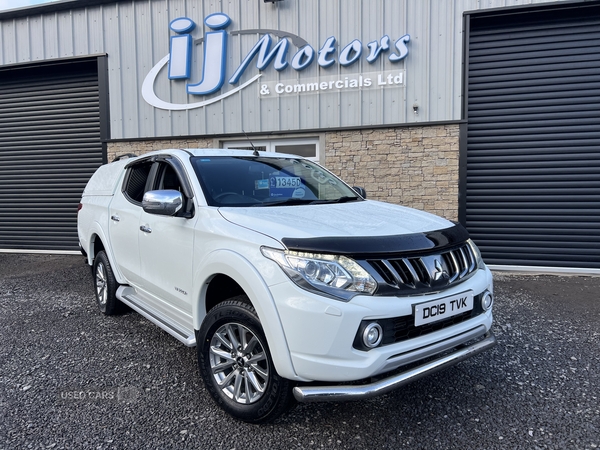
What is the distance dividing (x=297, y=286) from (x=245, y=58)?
22.5ft

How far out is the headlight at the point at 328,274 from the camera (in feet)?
7.09

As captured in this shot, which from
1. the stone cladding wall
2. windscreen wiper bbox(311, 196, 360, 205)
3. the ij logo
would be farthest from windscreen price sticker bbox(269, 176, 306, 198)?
A: the ij logo

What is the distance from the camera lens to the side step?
115 inches

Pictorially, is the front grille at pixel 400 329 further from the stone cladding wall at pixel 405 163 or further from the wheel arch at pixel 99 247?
the stone cladding wall at pixel 405 163

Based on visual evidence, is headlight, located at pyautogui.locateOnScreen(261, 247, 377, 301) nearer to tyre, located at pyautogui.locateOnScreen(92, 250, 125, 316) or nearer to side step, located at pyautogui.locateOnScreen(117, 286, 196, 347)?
side step, located at pyautogui.locateOnScreen(117, 286, 196, 347)

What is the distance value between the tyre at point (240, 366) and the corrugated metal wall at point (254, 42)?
18.9 ft

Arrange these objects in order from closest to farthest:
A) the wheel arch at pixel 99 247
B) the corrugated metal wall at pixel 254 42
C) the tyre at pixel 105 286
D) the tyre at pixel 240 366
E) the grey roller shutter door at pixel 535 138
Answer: the tyre at pixel 240 366 → the wheel arch at pixel 99 247 → the tyre at pixel 105 286 → the grey roller shutter door at pixel 535 138 → the corrugated metal wall at pixel 254 42

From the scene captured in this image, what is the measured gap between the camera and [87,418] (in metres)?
2.64

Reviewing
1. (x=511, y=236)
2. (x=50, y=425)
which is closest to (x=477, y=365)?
(x=50, y=425)

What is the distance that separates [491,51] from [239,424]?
7.37 m

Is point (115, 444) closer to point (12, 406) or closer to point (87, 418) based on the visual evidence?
point (87, 418)

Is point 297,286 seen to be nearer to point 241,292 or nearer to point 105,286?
point 241,292

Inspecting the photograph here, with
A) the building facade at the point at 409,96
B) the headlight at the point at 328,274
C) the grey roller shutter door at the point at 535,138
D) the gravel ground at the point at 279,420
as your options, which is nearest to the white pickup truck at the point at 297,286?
the headlight at the point at 328,274

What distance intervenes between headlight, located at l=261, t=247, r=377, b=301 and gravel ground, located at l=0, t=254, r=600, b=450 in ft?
3.09
